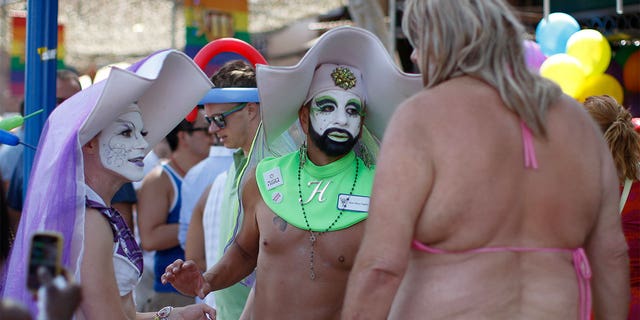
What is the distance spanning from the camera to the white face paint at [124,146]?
115 inches

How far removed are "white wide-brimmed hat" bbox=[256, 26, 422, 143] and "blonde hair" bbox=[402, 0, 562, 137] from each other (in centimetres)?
92

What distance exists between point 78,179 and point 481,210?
49.1 inches

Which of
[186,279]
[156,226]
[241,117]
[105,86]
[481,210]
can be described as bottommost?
[156,226]

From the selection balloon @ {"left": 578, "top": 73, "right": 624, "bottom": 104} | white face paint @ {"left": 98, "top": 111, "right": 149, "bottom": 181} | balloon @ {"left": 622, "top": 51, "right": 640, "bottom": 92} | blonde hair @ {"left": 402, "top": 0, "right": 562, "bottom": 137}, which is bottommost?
balloon @ {"left": 622, "top": 51, "right": 640, "bottom": 92}

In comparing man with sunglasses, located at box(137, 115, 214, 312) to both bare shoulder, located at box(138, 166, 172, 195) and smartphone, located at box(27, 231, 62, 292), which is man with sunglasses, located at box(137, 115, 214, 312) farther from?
smartphone, located at box(27, 231, 62, 292)

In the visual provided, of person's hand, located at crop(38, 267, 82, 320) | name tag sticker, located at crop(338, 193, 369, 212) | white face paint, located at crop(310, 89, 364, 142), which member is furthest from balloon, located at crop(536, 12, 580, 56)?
person's hand, located at crop(38, 267, 82, 320)

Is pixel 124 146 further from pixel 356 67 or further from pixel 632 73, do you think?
pixel 632 73

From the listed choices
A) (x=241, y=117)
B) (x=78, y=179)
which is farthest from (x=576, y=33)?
(x=78, y=179)

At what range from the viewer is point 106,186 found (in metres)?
2.94

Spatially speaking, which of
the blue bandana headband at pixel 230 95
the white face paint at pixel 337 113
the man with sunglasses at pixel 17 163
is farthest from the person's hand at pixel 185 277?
the man with sunglasses at pixel 17 163

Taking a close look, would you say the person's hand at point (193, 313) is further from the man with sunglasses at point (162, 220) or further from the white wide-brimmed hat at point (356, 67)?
the man with sunglasses at point (162, 220)

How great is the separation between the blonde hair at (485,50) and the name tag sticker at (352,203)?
0.92 metres

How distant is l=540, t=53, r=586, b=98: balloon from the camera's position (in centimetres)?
508

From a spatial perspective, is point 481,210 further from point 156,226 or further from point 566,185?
point 156,226
